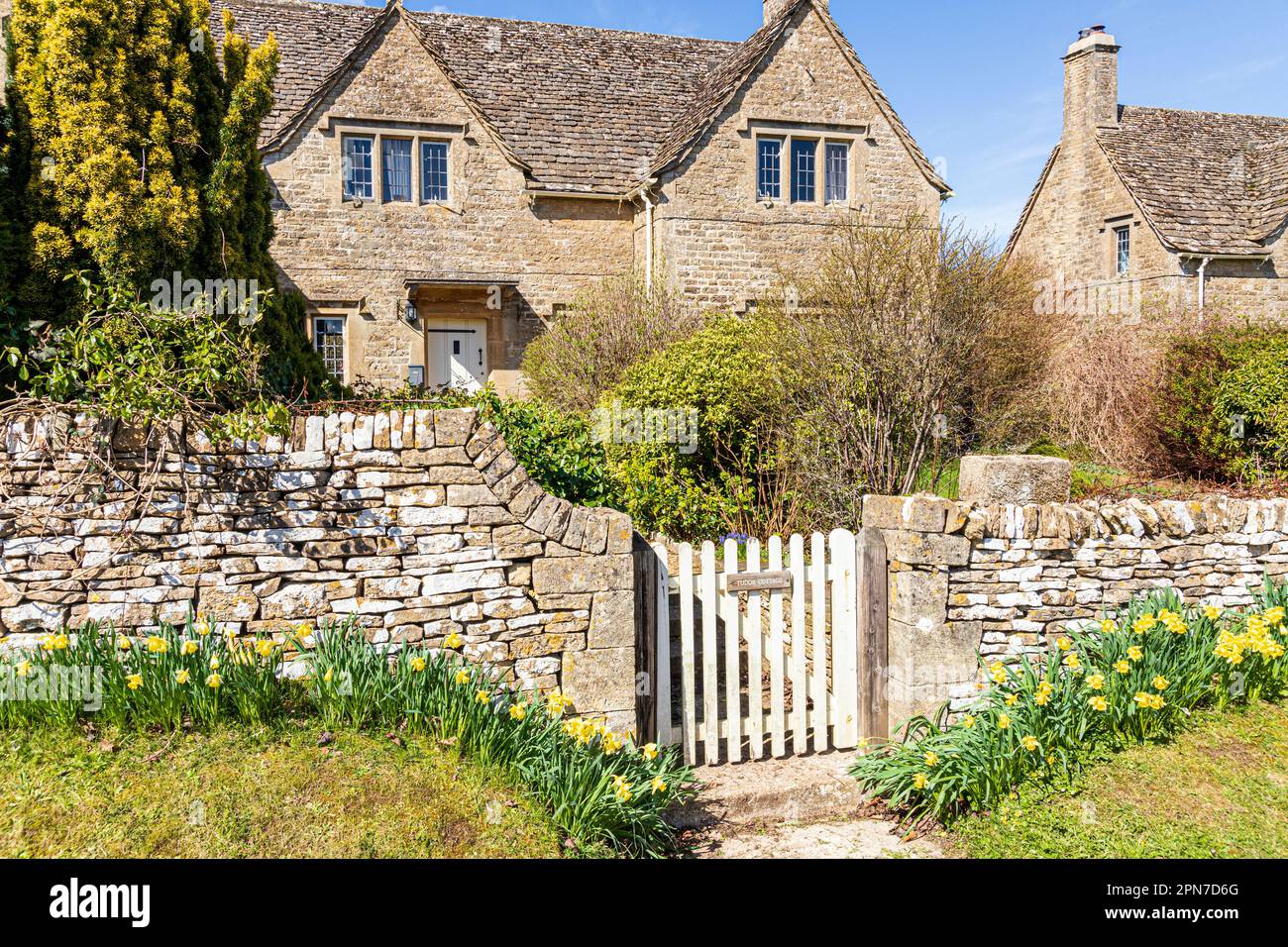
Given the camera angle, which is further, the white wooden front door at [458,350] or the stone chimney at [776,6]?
the stone chimney at [776,6]

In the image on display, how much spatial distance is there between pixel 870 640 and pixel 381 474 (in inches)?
136

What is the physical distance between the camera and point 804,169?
57.0 feet

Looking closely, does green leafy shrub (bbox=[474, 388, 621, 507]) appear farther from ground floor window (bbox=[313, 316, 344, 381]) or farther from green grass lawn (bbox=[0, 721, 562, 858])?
ground floor window (bbox=[313, 316, 344, 381])

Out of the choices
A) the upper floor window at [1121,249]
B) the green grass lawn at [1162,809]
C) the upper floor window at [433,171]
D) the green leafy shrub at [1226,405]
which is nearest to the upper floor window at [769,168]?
the upper floor window at [433,171]

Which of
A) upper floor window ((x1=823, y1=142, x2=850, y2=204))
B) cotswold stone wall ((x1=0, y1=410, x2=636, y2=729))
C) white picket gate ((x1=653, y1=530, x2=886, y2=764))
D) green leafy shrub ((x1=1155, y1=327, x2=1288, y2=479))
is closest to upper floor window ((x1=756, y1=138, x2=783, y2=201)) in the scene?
upper floor window ((x1=823, y1=142, x2=850, y2=204))

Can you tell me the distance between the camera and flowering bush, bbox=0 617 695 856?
477 centimetres

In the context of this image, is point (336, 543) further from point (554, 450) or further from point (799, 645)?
point (799, 645)

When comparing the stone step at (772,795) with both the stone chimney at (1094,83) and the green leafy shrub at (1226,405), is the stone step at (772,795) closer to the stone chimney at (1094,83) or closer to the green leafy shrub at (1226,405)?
the green leafy shrub at (1226,405)

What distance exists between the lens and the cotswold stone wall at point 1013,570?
6141 mm

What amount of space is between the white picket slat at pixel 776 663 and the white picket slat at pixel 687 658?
54 cm

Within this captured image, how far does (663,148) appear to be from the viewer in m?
17.3

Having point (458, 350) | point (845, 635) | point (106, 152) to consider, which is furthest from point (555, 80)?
point (845, 635)
